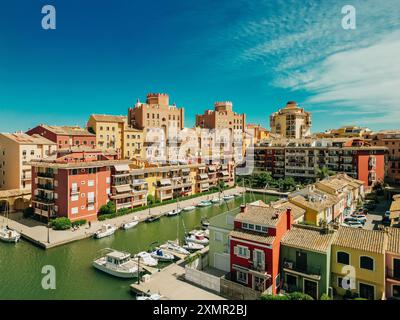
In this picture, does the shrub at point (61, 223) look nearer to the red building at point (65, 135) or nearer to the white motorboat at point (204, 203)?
the red building at point (65, 135)

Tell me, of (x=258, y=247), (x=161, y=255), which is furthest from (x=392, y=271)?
(x=161, y=255)

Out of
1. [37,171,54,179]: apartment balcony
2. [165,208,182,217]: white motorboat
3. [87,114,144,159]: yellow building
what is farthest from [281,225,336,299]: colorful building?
[87,114,144,159]: yellow building

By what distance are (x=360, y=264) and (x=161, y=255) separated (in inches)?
572

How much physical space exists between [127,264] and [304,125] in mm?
83655

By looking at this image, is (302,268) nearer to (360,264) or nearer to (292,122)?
(360,264)

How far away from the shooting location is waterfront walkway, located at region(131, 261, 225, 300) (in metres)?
17.0

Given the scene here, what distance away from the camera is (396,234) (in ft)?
53.9

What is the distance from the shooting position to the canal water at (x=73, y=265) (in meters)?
18.5

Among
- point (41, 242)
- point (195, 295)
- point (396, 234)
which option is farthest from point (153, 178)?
point (396, 234)

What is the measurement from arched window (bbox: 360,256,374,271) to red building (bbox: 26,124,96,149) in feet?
133

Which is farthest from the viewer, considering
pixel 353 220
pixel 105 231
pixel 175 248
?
pixel 353 220

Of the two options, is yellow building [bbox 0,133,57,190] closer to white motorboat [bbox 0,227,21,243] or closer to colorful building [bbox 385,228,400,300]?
white motorboat [bbox 0,227,21,243]

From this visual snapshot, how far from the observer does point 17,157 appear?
39969 mm

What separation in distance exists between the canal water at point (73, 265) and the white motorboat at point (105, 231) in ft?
1.46
